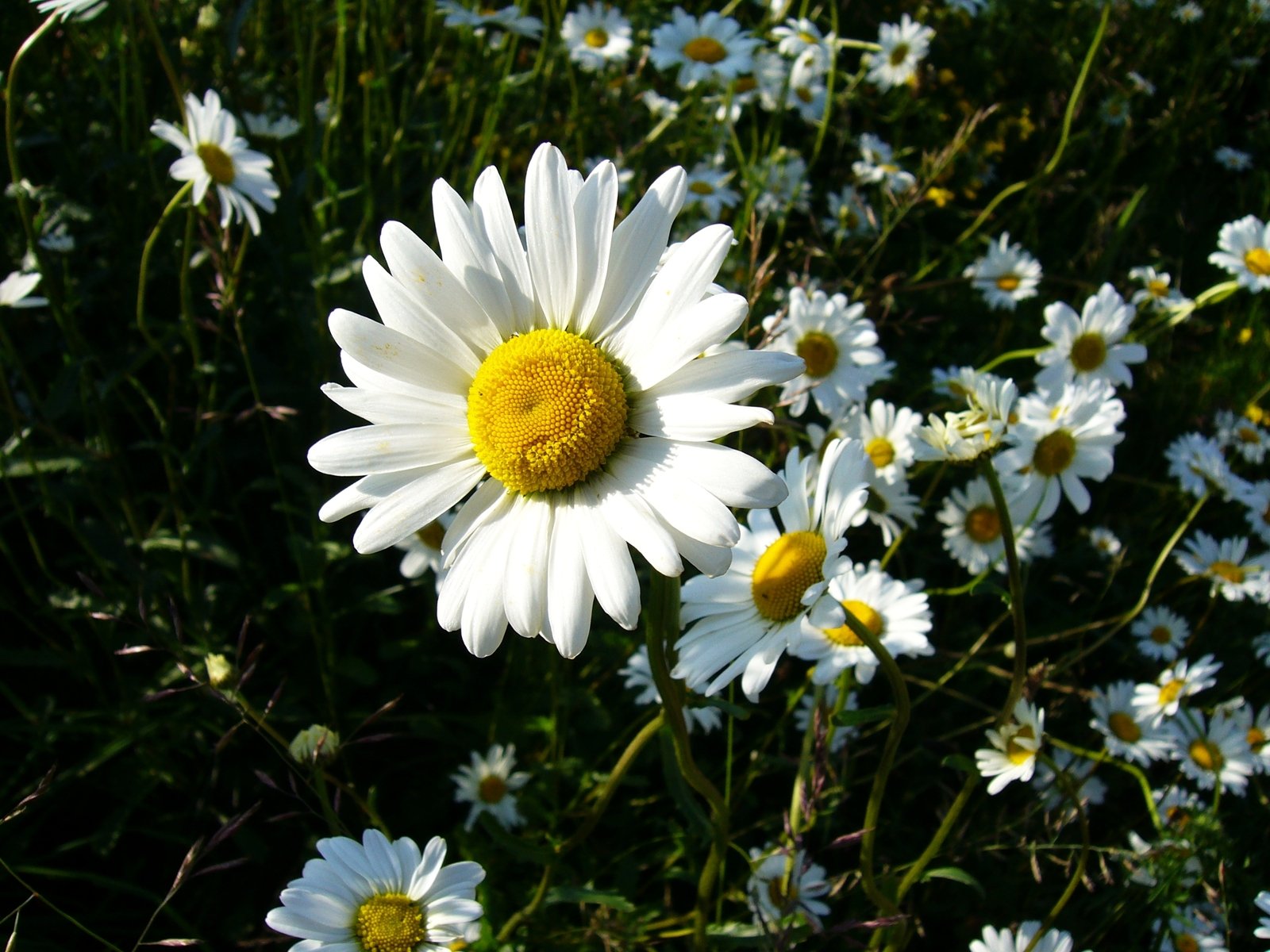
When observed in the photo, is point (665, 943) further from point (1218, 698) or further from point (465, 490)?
point (1218, 698)

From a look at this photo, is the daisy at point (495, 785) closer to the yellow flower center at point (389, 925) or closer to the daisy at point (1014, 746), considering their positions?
the yellow flower center at point (389, 925)

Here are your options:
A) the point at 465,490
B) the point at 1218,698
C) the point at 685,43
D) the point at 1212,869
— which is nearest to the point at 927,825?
the point at 1212,869

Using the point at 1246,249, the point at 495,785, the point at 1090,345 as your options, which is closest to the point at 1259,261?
the point at 1246,249

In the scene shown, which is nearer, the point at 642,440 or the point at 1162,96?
the point at 642,440

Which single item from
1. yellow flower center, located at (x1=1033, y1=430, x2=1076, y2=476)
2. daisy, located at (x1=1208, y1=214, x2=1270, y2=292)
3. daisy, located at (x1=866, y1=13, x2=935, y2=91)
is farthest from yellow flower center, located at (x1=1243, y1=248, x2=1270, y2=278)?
daisy, located at (x1=866, y1=13, x2=935, y2=91)

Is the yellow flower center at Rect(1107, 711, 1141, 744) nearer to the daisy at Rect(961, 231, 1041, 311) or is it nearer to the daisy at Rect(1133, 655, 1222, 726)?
the daisy at Rect(1133, 655, 1222, 726)

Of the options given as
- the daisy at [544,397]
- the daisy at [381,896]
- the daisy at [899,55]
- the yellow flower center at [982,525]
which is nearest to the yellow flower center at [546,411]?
the daisy at [544,397]
